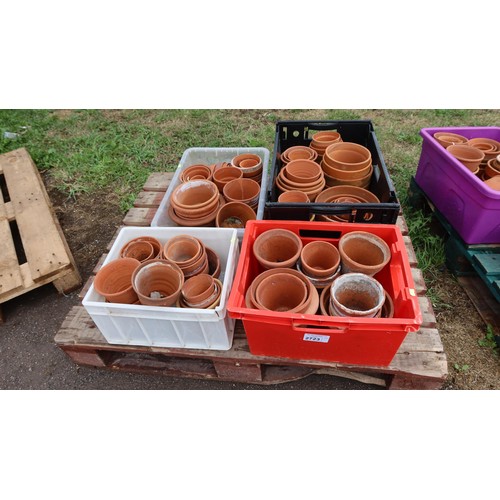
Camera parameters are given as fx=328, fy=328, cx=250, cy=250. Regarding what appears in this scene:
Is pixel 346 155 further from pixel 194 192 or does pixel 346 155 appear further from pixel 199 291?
pixel 199 291

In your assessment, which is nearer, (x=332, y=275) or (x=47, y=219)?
(x=332, y=275)

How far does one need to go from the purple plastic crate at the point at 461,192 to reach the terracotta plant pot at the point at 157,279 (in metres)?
1.95

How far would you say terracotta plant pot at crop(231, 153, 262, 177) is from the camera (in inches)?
104

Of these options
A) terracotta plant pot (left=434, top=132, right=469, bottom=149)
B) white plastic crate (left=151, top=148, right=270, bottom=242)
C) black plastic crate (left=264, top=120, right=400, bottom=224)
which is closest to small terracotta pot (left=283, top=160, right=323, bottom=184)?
black plastic crate (left=264, top=120, right=400, bottom=224)

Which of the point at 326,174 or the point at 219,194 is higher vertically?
the point at 326,174

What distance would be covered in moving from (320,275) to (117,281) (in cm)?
120

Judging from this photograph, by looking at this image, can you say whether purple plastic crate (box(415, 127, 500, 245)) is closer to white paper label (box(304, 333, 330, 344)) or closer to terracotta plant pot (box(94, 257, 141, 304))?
white paper label (box(304, 333, 330, 344))

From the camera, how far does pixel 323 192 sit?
2254 mm

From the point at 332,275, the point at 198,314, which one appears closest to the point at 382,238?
the point at 332,275

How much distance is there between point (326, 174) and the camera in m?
2.43

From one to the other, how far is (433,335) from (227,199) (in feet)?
5.24

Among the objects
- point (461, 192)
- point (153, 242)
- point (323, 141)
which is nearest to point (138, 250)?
point (153, 242)

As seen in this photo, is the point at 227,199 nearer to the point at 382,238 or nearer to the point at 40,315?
the point at 382,238

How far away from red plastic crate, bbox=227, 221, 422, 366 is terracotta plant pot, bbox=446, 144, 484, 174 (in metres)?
1.09
